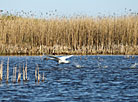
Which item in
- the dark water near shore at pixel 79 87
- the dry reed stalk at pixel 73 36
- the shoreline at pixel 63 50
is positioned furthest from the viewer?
the dry reed stalk at pixel 73 36

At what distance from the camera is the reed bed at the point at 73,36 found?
26.0 metres

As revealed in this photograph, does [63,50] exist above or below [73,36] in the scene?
below

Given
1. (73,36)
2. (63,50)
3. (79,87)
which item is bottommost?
(79,87)

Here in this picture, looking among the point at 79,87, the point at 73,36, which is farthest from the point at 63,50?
the point at 79,87

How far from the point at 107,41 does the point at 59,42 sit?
3.36 metres

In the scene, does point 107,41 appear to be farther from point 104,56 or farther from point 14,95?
point 14,95

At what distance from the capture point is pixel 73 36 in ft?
88.1

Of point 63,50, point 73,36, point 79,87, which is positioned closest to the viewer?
point 79,87

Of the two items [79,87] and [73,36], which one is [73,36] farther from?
[79,87]

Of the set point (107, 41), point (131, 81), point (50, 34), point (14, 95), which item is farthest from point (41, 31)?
point (14, 95)

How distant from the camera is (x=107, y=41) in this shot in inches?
1058

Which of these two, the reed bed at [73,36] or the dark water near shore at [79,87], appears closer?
the dark water near shore at [79,87]

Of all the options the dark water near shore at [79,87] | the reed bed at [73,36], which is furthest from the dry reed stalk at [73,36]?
the dark water near shore at [79,87]

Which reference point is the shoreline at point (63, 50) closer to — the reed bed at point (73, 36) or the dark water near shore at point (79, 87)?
the reed bed at point (73, 36)
